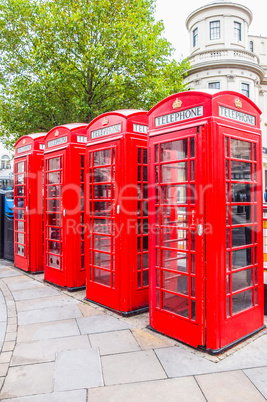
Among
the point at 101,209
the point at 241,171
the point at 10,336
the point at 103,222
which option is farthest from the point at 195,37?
the point at 10,336

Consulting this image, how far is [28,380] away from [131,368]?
98 cm

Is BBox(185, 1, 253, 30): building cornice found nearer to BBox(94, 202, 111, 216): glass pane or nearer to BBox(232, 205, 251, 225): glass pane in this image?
BBox(94, 202, 111, 216): glass pane

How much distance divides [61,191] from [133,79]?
8489 millimetres

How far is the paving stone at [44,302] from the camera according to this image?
5000mm

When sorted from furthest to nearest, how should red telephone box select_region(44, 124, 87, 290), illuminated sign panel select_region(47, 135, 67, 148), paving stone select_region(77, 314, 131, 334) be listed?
1. illuminated sign panel select_region(47, 135, 67, 148)
2. red telephone box select_region(44, 124, 87, 290)
3. paving stone select_region(77, 314, 131, 334)

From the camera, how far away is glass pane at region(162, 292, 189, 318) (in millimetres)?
3658

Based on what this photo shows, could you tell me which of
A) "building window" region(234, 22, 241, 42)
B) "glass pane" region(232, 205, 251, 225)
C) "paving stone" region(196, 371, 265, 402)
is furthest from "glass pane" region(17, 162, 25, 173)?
"building window" region(234, 22, 241, 42)

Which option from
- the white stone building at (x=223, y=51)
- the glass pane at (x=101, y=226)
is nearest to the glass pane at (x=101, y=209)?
the glass pane at (x=101, y=226)

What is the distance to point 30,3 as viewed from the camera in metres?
13.3

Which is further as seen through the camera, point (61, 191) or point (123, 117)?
point (61, 191)

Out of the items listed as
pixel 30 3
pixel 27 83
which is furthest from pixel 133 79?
pixel 30 3

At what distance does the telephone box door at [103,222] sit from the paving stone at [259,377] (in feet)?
6.85

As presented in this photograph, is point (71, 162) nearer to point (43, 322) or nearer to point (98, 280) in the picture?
point (98, 280)

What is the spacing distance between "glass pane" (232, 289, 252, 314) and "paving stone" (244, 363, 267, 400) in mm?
682
